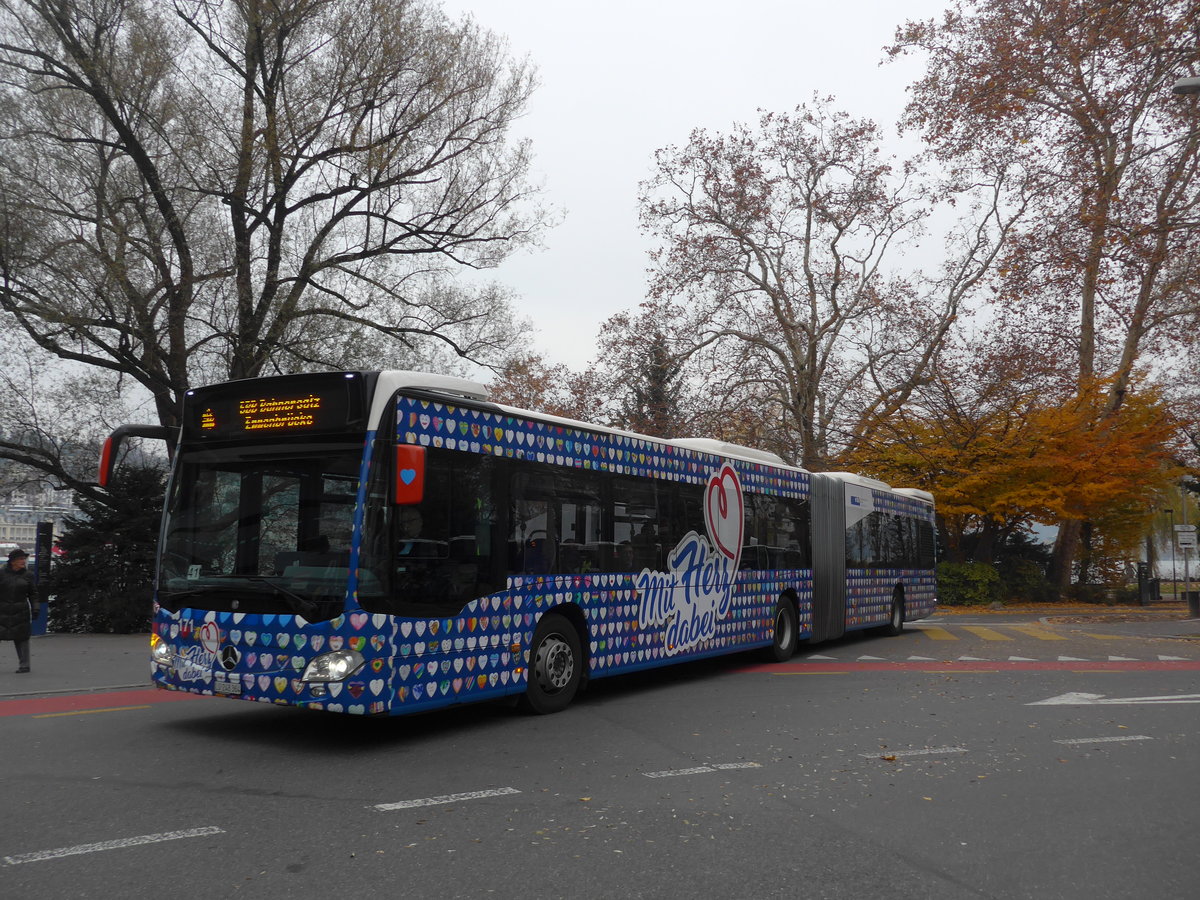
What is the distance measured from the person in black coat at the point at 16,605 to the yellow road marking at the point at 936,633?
1488 cm

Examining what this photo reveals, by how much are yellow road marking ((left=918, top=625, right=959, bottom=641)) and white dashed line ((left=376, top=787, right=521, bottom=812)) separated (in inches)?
576

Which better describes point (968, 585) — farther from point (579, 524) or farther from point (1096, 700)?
point (579, 524)

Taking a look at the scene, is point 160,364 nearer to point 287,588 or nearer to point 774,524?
point 774,524

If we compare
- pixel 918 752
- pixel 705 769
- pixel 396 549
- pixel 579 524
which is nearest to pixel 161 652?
pixel 396 549

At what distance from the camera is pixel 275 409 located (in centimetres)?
834

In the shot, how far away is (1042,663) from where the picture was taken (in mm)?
15016

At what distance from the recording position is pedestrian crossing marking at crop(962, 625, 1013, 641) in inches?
784

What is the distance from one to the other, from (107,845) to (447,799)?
75.2 inches

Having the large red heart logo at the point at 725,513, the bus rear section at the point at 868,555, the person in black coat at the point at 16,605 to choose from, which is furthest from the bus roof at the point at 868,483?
the person in black coat at the point at 16,605

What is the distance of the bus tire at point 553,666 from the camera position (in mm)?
9531

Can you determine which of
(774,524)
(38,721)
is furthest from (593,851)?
(774,524)

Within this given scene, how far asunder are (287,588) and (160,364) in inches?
589

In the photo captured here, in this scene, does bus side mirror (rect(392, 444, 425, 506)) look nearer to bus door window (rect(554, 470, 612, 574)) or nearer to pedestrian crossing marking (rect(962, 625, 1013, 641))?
bus door window (rect(554, 470, 612, 574))

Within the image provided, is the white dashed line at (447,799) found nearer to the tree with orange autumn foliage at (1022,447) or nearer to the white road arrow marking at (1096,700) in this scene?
the white road arrow marking at (1096,700)
